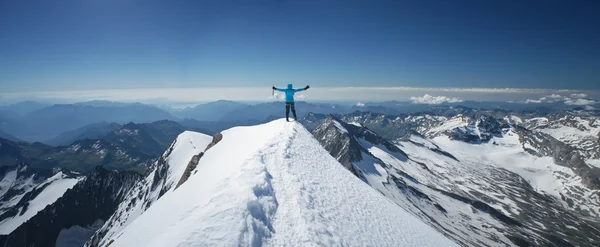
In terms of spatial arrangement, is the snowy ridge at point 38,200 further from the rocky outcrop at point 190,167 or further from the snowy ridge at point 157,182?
the rocky outcrop at point 190,167

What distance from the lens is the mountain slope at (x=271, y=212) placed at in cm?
948

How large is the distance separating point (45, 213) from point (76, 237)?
16.2m

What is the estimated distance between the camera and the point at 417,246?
15859 millimetres

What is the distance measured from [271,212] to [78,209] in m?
145

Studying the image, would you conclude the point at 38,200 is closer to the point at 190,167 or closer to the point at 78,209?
the point at 78,209

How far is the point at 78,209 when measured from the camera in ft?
363

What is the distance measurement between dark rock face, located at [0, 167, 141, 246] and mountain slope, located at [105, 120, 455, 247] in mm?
128210

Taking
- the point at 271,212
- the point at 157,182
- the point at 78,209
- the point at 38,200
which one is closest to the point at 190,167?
the point at 271,212

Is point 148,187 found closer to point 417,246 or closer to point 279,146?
point 279,146

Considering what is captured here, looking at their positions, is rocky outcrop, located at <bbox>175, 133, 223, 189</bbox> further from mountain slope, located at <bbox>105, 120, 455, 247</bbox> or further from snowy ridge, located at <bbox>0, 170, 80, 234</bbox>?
snowy ridge, located at <bbox>0, 170, 80, 234</bbox>

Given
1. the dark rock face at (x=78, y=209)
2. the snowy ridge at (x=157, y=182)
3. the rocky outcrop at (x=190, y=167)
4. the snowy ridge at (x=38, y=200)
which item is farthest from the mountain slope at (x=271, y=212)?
the snowy ridge at (x=38, y=200)

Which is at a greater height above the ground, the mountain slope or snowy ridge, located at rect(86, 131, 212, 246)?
the mountain slope

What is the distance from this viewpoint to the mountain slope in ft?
31.1

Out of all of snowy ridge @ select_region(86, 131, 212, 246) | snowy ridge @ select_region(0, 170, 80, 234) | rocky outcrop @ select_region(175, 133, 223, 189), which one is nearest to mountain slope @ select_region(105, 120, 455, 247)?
rocky outcrop @ select_region(175, 133, 223, 189)
